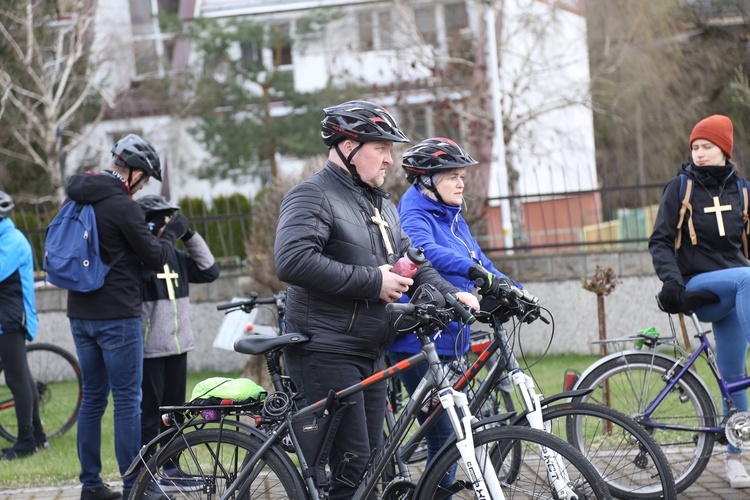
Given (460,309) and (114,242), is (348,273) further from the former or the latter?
(114,242)

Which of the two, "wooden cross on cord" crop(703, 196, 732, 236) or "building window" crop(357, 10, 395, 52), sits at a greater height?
"building window" crop(357, 10, 395, 52)

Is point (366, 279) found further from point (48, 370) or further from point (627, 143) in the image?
point (627, 143)

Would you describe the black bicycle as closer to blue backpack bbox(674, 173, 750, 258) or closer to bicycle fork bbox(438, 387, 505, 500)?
bicycle fork bbox(438, 387, 505, 500)

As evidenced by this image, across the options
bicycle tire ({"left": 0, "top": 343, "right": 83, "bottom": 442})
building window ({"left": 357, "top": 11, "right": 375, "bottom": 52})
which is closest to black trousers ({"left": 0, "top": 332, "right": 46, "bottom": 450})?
bicycle tire ({"left": 0, "top": 343, "right": 83, "bottom": 442})

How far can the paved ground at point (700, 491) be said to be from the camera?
224 inches

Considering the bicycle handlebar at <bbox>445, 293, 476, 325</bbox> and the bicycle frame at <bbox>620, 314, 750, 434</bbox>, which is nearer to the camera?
the bicycle handlebar at <bbox>445, 293, 476, 325</bbox>

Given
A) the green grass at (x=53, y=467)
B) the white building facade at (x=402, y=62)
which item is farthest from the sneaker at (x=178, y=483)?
the white building facade at (x=402, y=62)

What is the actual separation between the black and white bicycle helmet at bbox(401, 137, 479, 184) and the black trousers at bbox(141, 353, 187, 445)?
2114mm

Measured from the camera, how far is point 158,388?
6504 mm

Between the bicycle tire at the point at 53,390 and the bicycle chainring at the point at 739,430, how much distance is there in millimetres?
4842

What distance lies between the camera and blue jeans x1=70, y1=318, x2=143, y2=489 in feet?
19.0

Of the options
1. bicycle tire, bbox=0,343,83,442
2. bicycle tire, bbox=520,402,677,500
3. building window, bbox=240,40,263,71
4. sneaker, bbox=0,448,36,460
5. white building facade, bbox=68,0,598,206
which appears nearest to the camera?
bicycle tire, bbox=520,402,677,500

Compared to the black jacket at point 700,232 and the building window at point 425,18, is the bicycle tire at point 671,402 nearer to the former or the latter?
the black jacket at point 700,232

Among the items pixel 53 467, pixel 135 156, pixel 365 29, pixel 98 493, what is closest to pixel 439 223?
pixel 135 156
